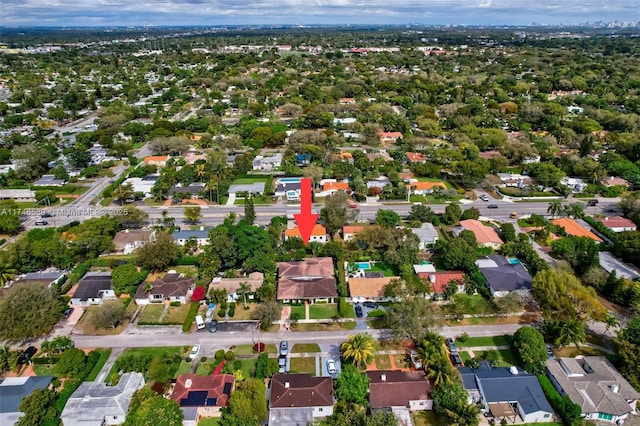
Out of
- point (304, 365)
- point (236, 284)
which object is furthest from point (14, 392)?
point (304, 365)

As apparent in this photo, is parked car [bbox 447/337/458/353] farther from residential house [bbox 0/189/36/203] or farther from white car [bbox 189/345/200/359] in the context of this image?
residential house [bbox 0/189/36/203]

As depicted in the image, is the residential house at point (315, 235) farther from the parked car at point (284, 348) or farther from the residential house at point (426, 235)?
the parked car at point (284, 348)

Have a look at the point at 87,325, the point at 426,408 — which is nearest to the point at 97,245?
the point at 87,325

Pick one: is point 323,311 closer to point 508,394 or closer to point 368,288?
point 368,288

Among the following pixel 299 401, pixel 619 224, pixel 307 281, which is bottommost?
pixel 299 401

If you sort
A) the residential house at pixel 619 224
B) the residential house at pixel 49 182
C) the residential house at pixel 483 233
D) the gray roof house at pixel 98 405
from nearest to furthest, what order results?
1. the gray roof house at pixel 98 405
2. the residential house at pixel 483 233
3. the residential house at pixel 619 224
4. the residential house at pixel 49 182

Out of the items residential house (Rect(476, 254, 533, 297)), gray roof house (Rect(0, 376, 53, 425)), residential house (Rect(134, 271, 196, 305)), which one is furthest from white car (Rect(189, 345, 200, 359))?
residential house (Rect(476, 254, 533, 297))

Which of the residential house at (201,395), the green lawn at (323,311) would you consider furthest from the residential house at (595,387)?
the residential house at (201,395)
